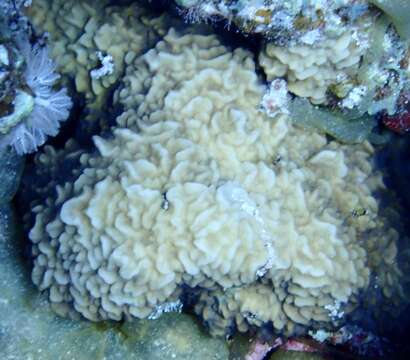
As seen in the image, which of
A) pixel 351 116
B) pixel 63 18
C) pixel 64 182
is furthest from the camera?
pixel 63 18

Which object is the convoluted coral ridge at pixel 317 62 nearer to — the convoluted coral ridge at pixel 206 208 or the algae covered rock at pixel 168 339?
the convoluted coral ridge at pixel 206 208

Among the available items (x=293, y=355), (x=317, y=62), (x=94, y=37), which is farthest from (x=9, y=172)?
(x=293, y=355)

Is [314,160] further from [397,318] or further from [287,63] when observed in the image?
[397,318]

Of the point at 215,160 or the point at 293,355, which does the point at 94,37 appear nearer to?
the point at 215,160

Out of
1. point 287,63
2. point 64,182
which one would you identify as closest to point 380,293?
point 287,63

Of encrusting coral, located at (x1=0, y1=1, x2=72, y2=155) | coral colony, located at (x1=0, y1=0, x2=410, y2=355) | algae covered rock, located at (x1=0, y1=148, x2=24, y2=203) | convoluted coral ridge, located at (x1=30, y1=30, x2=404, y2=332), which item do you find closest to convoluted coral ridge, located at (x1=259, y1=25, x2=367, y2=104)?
coral colony, located at (x1=0, y1=0, x2=410, y2=355)
